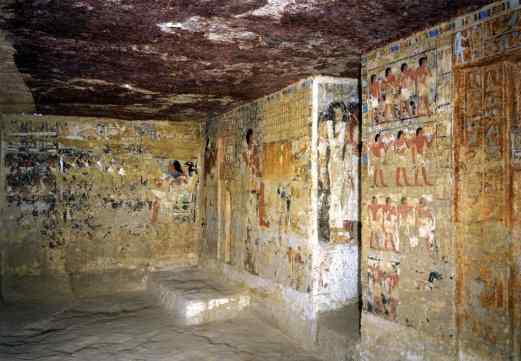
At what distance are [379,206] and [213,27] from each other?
7.23ft

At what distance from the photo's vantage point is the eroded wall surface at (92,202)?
7875 mm

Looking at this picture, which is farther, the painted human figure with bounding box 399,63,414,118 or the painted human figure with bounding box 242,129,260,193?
the painted human figure with bounding box 242,129,260,193

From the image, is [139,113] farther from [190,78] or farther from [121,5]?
[121,5]

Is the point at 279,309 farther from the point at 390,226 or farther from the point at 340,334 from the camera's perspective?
the point at 390,226

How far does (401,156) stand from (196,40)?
2114 mm

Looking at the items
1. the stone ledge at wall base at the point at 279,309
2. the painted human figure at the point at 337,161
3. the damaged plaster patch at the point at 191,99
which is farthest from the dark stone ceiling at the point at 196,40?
the stone ledge at wall base at the point at 279,309

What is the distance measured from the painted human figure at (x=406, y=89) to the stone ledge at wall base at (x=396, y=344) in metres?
1.88

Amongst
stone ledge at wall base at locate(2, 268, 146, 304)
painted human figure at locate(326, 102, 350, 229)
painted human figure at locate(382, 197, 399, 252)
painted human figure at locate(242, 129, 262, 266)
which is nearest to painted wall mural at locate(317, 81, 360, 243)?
Answer: painted human figure at locate(326, 102, 350, 229)

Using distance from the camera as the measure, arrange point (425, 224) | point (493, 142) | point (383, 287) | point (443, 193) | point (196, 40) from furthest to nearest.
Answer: point (383, 287), point (196, 40), point (425, 224), point (443, 193), point (493, 142)

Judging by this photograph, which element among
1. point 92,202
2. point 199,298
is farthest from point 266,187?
point 92,202

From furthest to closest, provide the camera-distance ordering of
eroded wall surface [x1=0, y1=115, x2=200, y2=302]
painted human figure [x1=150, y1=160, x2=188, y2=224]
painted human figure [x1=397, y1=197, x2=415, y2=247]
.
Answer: painted human figure [x1=150, y1=160, x2=188, y2=224] < eroded wall surface [x1=0, y1=115, x2=200, y2=302] < painted human figure [x1=397, y1=197, x2=415, y2=247]

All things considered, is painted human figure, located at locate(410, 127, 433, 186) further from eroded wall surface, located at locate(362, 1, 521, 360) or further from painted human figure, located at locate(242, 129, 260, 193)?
painted human figure, located at locate(242, 129, 260, 193)

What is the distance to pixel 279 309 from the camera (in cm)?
586

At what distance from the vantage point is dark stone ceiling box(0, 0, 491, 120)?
3162mm
